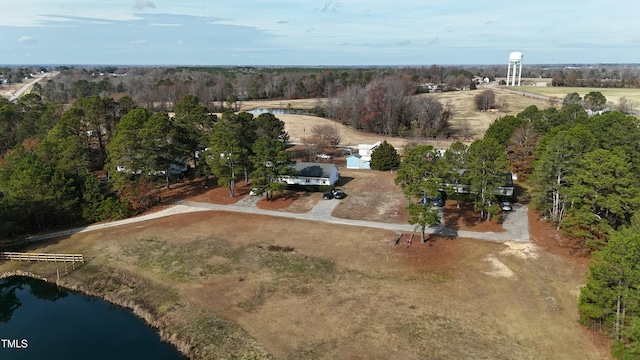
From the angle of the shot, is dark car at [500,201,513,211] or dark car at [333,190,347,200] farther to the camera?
dark car at [333,190,347,200]

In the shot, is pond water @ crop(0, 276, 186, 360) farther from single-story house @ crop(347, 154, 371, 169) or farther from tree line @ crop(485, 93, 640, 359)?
single-story house @ crop(347, 154, 371, 169)

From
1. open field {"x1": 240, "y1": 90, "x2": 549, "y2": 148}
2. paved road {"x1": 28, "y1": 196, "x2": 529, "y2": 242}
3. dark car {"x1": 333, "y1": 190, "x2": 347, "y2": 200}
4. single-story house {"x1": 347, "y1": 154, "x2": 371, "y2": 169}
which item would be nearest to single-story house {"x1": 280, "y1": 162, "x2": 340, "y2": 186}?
dark car {"x1": 333, "y1": 190, "x2": 347, "y2": 200}

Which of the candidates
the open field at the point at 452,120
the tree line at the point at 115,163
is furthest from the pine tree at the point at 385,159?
the tree line at the point at 115,163

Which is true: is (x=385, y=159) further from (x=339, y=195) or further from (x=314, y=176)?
(x=339, y=195)

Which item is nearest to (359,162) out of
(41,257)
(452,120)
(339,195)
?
(339,195)

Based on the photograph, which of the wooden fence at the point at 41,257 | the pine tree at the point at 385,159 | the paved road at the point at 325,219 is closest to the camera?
the wooden fence at the point at 41,257

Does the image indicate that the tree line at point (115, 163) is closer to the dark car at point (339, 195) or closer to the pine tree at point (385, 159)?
the dark car at point (339, 195)
